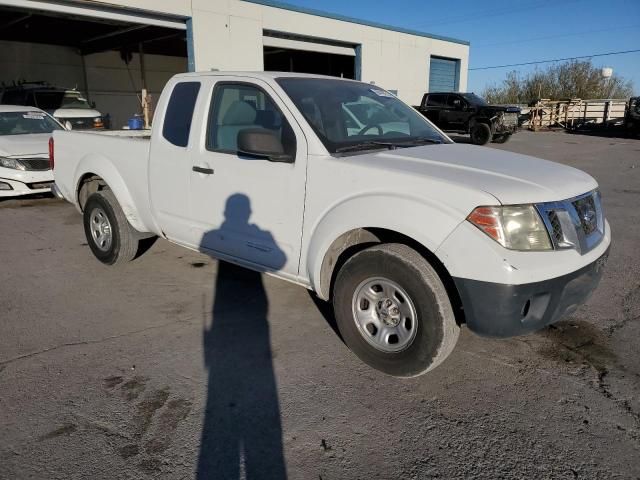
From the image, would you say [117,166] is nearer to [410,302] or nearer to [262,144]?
[262,144]

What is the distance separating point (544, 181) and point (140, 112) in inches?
1021

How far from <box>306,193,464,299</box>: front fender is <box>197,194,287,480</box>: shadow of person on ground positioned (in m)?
0.36

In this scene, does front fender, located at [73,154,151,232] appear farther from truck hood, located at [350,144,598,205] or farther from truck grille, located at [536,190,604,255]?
truck grille, located at [536,190,604,255]

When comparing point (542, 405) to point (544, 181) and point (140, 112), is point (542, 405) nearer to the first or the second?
point (544, 181)

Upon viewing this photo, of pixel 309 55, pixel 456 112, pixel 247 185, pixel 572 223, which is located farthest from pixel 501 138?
pixel 572 223

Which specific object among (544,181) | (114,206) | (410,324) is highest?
(544,181)

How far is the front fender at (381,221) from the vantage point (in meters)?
2.71

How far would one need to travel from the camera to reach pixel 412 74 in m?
25.1

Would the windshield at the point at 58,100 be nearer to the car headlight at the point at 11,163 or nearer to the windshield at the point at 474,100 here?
the car headlight at the point at 11,163

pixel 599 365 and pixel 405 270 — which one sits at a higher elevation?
pixel 405 270

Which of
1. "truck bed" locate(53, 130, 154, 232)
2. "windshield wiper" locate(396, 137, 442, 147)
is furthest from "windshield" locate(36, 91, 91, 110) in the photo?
"windshield wiper" locate(396, 137, 442, 147)

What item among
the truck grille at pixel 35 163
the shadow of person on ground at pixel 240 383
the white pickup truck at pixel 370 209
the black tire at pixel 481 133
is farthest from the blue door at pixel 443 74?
the shadow of person on ground at pixel 240 383

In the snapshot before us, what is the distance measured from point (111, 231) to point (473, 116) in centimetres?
1778

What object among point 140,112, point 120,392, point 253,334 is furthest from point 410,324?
point 140,112
